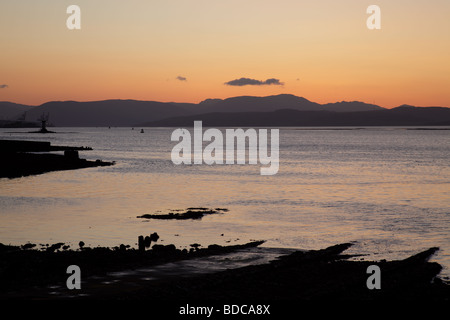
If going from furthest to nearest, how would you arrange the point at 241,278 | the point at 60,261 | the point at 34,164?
the point at 34,164, the point at 60,261, the point at 241,278

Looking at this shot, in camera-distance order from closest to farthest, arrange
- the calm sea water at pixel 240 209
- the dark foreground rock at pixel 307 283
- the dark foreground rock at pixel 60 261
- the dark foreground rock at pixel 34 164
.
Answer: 1. the dark foreground rock at pixel 307 283
2. the dark foreground rock at pixel 60 261
3. the calm sea water at pixel 240 209
4. the dark foreground rock at pixel 34 164

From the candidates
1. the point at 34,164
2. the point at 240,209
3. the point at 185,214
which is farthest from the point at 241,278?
the point at 34,164

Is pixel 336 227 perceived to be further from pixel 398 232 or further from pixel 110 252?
pixel 110 252

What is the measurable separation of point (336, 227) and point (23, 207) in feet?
56.9

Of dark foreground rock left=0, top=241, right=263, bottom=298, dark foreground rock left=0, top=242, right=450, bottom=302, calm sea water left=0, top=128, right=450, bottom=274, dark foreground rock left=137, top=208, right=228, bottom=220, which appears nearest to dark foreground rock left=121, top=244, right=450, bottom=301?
dark foreground rock left=0, top=242, right=450, bottom=302

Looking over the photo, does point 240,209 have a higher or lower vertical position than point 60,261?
lower

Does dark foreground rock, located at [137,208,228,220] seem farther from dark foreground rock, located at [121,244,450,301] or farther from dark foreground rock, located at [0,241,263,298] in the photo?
dark foreground rock, located at [121,244,450,301]

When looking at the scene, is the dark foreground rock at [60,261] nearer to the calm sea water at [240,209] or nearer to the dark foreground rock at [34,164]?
the calm sea water at [240,209]

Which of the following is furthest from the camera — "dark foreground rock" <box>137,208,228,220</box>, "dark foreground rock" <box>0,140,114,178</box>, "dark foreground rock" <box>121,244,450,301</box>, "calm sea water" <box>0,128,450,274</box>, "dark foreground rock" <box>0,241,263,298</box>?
"dark foreground rock" <box>0,140,114,178</box>

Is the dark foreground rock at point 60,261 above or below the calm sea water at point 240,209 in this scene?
Result: above

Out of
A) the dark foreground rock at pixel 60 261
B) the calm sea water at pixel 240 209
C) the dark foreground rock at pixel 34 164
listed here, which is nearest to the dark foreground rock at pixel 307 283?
the dark foreground rock at pixel 60 261

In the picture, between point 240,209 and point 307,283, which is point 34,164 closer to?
point 240,209
